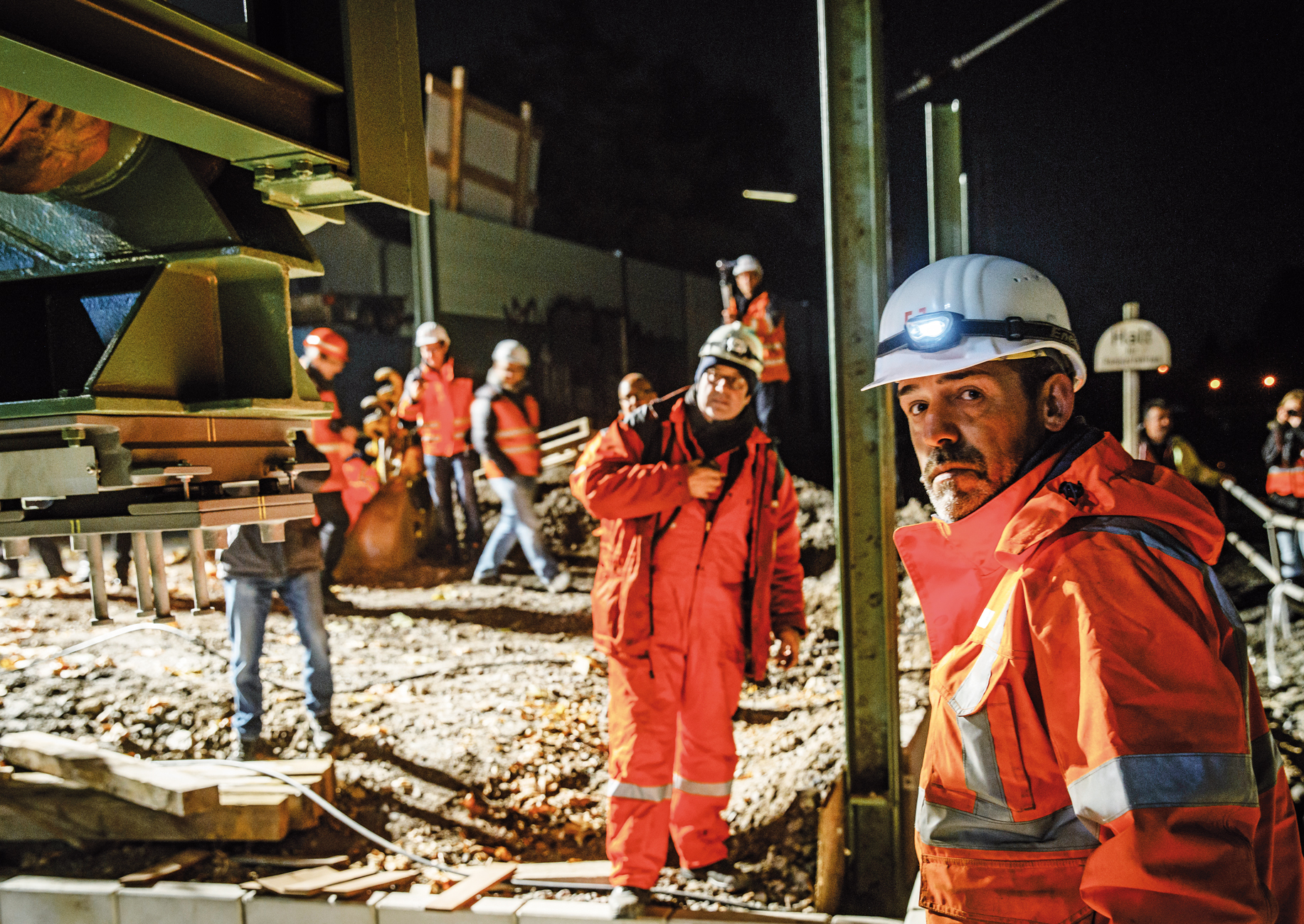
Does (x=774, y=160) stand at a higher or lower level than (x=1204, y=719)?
higher

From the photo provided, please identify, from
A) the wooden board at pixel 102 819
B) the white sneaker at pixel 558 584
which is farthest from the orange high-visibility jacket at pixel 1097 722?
the white sneaker at pixel 558 584

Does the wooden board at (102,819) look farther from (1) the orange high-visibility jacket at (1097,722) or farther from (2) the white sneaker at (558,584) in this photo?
(2) the white sneaker at (558,584)

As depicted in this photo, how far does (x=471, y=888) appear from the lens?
144 inches

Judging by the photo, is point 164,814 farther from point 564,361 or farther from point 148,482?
point 564,361

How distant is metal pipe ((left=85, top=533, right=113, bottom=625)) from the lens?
5.14ft

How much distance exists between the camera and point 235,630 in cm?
472

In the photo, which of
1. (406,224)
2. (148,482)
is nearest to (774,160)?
(406,224)

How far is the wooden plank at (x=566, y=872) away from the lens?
3.82 m

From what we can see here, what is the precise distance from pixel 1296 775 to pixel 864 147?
3.74 m

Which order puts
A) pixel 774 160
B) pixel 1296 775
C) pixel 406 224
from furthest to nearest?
1. pixel 774 160
2. pixel 406 224
3. pixel 1296 775

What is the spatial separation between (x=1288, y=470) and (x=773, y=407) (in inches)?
207

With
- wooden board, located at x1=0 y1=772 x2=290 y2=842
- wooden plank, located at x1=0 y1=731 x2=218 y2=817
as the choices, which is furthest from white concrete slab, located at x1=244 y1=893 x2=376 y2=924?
wooden plank, located at x1=0 y1=731 x2=218 y2=817

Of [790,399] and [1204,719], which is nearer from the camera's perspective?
[1204,719]

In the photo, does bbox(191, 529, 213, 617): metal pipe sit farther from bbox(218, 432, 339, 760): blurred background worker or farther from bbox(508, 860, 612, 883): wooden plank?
bbox(218, 432, 339, 760): blurred background worker
